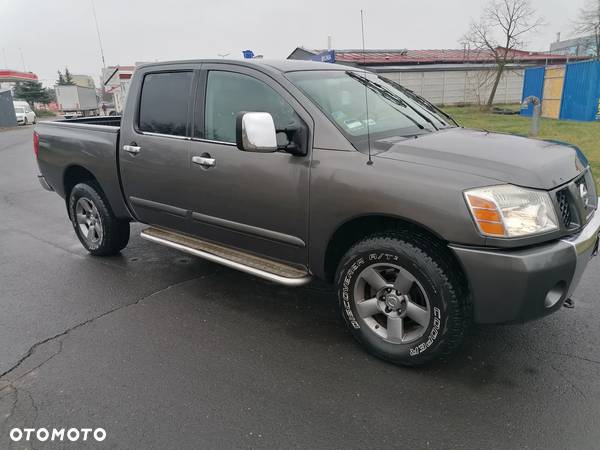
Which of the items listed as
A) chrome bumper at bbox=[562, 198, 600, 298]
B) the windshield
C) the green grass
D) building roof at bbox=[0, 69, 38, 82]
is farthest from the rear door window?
building roof at bbox=[0, 69, 38, 82]

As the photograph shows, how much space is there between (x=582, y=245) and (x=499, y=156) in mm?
651

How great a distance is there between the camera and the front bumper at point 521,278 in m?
2.45

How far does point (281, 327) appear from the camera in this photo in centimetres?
353

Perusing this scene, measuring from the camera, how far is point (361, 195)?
112 inches

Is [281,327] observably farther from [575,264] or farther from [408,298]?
[575,264]

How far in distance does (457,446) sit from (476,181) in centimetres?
131

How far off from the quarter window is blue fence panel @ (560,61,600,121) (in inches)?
635

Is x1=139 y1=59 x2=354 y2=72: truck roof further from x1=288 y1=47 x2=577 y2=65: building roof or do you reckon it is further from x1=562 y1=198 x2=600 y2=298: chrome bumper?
x1=288 y1=47 x2=577 y2=65: building roof

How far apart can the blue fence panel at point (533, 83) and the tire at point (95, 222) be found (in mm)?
18205

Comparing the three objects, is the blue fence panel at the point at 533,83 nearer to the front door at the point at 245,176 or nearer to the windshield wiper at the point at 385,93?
the windshield wiper at the point at 385,93

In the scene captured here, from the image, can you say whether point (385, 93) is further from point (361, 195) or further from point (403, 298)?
point (403, 298)

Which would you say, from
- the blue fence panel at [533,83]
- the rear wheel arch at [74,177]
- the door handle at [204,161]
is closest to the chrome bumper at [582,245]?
the door handle at [204,161]

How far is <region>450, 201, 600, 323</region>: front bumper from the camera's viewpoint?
245 centimetres

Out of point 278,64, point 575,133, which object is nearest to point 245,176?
point 278,64
